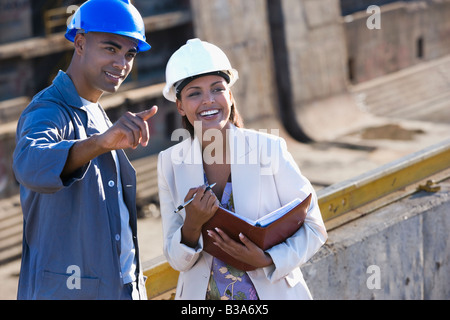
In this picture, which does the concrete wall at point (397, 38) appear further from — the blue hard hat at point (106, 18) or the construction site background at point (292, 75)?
the blue hard hat at point (106, 18)

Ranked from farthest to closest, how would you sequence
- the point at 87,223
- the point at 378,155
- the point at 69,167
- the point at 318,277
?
the point at 378,155, the point at 318,277, the point at 87,223, the point at 69,167

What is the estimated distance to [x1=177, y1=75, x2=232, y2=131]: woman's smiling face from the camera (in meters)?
3.09

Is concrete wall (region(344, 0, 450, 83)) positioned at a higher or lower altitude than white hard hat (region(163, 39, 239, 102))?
lower

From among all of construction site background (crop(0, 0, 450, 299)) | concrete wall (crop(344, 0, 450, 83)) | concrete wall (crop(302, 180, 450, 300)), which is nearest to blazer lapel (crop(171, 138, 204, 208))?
concrete wall (crop(302, 180, 450, 300))

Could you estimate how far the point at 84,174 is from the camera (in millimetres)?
2766

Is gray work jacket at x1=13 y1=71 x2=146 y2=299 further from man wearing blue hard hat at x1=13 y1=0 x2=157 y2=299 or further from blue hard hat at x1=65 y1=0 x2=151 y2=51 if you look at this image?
blue hard hat at x1=65 y1=0 x2=151 y2=51

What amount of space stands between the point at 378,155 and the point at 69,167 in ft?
35.9

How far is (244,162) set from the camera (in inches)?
124

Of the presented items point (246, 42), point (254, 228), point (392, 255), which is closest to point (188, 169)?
point (254, 228)

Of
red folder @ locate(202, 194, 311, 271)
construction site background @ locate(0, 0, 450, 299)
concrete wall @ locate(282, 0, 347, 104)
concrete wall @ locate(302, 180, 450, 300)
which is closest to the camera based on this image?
red folder @ locate(202, 194, 311, 271)

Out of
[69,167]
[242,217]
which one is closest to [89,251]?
[69,167]

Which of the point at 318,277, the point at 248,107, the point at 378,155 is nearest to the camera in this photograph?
the point at 318,277

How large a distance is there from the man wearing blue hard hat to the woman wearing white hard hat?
0.70 feet

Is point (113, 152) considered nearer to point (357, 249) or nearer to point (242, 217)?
point (242, 217)
